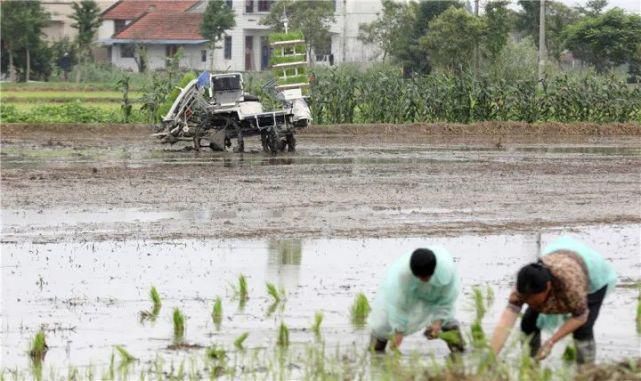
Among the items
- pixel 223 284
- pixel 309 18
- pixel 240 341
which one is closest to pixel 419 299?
pixel 240 341

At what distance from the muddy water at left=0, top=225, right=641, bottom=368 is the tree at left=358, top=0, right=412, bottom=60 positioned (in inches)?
2006

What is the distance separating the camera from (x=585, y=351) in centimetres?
971

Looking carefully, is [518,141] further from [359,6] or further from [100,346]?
[359,6]

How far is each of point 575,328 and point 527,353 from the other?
92 cm

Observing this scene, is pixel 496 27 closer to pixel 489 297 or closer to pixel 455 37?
pixel 455 37

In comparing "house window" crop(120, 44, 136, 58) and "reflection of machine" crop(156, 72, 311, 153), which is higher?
"house window" crop(120, 44, 136, 58)

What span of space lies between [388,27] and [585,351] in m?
62.7

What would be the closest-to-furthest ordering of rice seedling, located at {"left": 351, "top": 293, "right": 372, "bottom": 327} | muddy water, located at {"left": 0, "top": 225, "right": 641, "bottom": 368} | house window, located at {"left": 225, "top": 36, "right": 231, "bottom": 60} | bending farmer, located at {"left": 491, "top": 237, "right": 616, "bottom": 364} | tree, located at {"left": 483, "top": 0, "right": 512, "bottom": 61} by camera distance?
bending farmer, located at {"left": 491, "top": 237, "right": 616, "bottom": 364}
muddy water, located at {"left": 0, "top": 225, "right": 641, "bottom": 368}
rice seedling, located at {"left": 351, "top": 293, "right": 372, "bottom": 327}
tree, located at {"left": 483, "top": 0, "right": 512, "bottom": 61}
house window, located at {"left": 225, "top": 36, "right": 231, "bottom": 60}

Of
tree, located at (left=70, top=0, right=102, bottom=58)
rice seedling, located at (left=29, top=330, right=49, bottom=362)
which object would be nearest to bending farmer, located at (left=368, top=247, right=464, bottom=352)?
rice seedling, located at (left=29, top=330, right=49, bottom=362)

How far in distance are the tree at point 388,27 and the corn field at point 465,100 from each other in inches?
1087

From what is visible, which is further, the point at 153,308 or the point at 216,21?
the point at 216,21

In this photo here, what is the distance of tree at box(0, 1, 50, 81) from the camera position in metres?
67.0

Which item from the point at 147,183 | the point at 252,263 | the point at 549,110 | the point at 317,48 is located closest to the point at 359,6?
the point at 317,48

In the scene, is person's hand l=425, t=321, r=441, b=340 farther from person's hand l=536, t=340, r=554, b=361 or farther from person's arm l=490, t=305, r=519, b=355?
person's hand l=536, t=340, r=554, b=361
